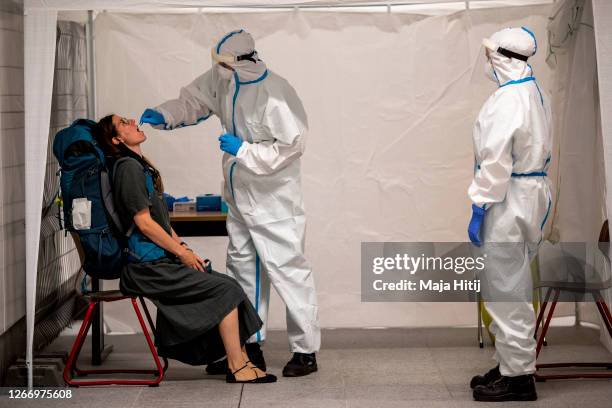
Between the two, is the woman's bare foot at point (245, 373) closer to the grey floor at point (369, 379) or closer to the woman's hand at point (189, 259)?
the grey floor at point (369, 379)

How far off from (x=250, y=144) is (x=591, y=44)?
5.40ft

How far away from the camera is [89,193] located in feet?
12.2

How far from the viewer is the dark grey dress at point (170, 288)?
3.69m

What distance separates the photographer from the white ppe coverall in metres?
3.88

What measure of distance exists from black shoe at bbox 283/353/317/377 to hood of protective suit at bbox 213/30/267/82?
1160 mm

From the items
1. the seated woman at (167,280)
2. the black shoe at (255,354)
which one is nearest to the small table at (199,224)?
the seated woman at (167,280)

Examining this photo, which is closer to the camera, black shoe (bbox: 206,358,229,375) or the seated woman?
the seated woman

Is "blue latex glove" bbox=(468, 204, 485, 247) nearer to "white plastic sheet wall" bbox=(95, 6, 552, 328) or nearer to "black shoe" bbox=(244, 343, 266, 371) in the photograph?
"black shoe" bbox=(244, 343, 266, 371)

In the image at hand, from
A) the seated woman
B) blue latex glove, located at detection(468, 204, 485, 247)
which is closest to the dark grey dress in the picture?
the seated woman

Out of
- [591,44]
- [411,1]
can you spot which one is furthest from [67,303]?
[591,44]

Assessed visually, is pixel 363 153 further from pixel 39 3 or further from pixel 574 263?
pixel 39 3

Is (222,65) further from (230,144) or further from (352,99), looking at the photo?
(352,99)

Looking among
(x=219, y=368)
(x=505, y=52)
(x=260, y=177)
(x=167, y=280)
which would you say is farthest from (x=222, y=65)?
(x=219, y=368)

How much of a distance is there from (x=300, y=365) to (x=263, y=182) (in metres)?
0.77
